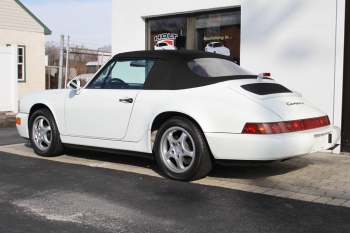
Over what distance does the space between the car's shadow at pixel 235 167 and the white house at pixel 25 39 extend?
49.5 feet

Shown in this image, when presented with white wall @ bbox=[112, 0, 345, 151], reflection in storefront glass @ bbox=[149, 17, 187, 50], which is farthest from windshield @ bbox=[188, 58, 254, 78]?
reflection in storefront glass @ bbox=[149, 17, 187, 50]

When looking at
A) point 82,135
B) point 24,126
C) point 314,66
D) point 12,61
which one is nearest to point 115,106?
point 82,135

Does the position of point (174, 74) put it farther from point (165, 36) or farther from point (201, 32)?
point (165, 36)

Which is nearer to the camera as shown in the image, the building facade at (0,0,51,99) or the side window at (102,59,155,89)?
the side window at (102,59,155,89)

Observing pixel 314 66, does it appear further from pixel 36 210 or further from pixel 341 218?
pixel 36 210

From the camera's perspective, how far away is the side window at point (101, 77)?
20.3 feet

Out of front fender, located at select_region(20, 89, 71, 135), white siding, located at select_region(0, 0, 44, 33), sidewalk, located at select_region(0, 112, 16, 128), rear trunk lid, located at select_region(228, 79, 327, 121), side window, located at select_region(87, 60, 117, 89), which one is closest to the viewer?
rear trunk lid, located at select_region(228, 79, 327, 121)

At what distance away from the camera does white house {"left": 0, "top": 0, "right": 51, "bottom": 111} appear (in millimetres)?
21141

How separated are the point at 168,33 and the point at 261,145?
5548mm

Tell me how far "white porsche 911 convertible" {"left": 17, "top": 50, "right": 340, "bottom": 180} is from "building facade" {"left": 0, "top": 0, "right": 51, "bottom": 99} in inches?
620

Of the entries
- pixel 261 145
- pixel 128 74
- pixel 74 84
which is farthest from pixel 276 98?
pixel 74 84

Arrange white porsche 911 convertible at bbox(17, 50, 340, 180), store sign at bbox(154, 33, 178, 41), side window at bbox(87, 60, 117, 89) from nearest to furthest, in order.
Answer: white porsche 911 convertible at bbox(17, 50, 340, 180) < side window at bbox(87, 60, 117, 89) < store sign at bbox(154, 33, 178, 41)

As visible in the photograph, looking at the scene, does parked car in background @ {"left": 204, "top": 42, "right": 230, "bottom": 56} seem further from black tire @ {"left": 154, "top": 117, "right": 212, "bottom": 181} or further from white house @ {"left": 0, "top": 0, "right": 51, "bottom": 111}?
white house @ {"left": 0, "top": 0, "right": 51, "bottom": 111}

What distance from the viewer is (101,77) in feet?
20.4
